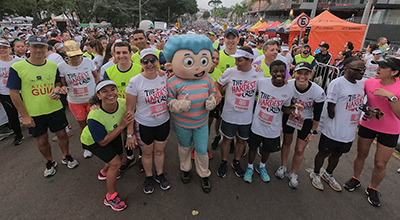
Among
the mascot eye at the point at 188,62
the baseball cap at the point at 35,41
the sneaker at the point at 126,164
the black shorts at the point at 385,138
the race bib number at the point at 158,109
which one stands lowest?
the sneaker at the point at 126,164

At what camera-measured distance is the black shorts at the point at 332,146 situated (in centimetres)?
306

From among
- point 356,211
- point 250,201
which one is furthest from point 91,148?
point 356,211

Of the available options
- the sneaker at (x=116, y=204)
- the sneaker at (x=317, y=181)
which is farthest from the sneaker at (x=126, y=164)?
the sneaker at (x=317, y=181)

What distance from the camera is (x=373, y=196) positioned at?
3.11 meters

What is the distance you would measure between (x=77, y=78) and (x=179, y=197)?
2719mm

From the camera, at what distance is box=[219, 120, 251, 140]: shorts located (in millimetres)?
3340

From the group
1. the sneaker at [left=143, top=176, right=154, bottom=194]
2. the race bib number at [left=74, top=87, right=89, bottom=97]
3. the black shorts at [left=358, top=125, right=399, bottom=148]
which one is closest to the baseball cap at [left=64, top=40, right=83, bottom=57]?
the race bib number at [left=74, top=87, right=89, bottom=97]

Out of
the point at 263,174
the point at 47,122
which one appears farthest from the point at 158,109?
the point at 263,174

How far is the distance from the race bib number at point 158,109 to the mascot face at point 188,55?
49 cm

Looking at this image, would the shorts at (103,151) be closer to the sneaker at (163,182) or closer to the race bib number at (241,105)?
the sneaker at (163,182)

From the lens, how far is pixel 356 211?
2967 mm

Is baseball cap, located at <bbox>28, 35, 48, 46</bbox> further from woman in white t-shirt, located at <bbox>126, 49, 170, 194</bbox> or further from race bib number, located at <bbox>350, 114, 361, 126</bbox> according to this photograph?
race bib number, located at <bbox>350, 114, 361, 126</bbox>

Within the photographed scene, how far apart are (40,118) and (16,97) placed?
1.42ft

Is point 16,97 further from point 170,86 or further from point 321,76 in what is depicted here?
point 321,76
